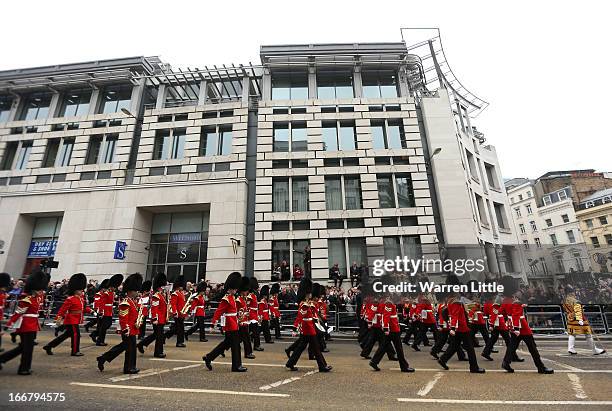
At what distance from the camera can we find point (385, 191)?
2366 centimetres

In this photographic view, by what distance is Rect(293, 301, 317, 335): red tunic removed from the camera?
27.7 feet

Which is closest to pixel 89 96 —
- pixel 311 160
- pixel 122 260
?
pixel 122 260

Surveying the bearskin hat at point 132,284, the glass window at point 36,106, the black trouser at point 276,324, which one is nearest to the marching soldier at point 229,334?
the bearskin hat at point 132,284

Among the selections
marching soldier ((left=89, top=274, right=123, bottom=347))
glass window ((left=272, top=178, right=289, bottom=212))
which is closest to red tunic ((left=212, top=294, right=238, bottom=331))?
marching soldier ((left=89, top=274, right=123, bottom=347))

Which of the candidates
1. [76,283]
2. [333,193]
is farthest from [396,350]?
[333,193]

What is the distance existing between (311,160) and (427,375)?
58.0 feet

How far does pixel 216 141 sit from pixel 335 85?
10.6 meters

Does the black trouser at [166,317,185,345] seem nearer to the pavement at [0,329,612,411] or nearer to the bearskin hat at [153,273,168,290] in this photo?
the bearskin hat at [153,273,168,290]

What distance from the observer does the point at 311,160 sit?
78.5 feet

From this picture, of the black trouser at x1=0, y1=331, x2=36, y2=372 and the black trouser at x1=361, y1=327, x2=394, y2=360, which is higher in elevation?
the black trouser at x1=0, y1=331, x2=36, y2=372

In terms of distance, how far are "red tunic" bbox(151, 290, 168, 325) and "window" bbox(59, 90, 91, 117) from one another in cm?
2402

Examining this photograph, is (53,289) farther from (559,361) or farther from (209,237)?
(559,361)

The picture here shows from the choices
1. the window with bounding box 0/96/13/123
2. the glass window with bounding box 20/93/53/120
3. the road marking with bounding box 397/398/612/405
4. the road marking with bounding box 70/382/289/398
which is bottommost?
the road marking with bounding box 397/398/612/405

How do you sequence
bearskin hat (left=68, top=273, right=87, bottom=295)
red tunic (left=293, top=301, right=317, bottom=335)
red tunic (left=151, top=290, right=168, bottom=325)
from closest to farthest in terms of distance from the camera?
1. red tunic (left=293, top=301, right=317, bottom=335)
2. bearskin hat (left=68, top=273, right=87, bottom=295)
3. red tunic (left=151, top=290, right=168, bottom=325)
